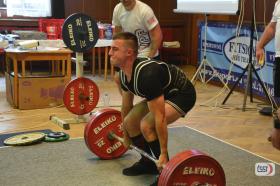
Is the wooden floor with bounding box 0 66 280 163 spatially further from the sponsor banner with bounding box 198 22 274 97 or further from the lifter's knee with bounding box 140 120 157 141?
the lifter's knee with bounding box 140 120 157 141

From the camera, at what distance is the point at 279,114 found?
1.70m

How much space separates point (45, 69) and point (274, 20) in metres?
4.91

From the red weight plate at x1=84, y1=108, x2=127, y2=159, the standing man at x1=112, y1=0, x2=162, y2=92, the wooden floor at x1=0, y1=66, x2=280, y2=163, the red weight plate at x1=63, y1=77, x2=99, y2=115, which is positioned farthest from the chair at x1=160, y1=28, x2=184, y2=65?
the red weight plate at x1=84, y1=108, x2=127, y2=159

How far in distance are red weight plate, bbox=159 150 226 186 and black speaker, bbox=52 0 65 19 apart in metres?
5.98

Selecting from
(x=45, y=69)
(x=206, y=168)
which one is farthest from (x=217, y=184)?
(x=45, y=69)

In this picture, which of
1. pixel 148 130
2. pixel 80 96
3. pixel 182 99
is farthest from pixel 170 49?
pixel 148 130

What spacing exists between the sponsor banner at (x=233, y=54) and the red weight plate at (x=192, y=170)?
10.0ft

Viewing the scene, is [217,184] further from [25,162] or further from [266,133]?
[266,133]

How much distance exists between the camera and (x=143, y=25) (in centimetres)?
369

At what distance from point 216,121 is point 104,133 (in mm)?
1660

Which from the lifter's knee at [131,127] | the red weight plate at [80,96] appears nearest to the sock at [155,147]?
the lifter's knee at [131,127]

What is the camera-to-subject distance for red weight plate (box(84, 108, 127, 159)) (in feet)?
10.5

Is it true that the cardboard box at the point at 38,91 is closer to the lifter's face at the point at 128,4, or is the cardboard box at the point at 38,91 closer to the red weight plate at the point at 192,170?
the lifter's face at the point at 128,4

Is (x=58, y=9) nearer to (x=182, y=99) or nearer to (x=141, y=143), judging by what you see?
(x=141, y=143)
